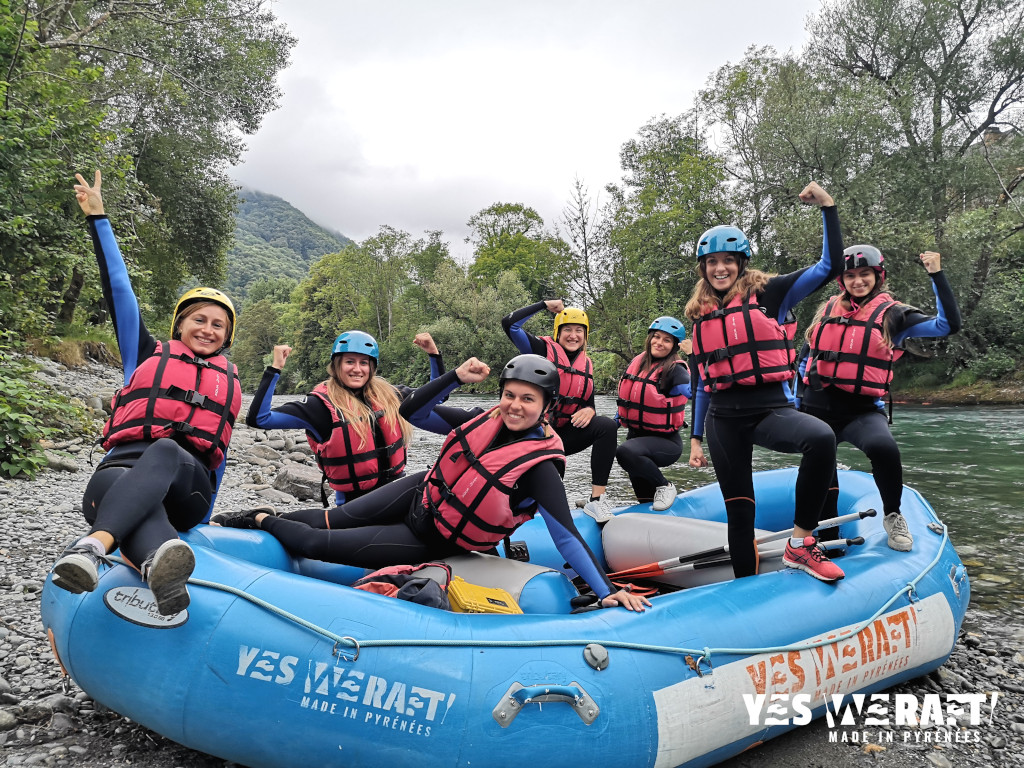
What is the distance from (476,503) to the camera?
9.16ft

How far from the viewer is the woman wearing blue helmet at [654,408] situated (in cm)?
470

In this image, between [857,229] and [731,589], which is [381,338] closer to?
[857,229]

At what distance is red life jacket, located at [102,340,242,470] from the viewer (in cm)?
260

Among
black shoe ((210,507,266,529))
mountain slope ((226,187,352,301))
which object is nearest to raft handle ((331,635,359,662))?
black shoe ((210,507,266,529))

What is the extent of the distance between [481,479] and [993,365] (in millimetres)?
18726

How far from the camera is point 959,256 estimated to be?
54.6 ft

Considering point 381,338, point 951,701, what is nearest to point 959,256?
point 951,701

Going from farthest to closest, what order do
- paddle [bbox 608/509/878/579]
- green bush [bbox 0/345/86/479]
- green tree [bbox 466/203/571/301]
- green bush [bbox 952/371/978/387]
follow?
green tree [bbox 466/203/571/301]
green bush [bbox 952/371/978/387]
green bush [bbox 0/345/86/479]
paddle [bbox 608/509/878/579]

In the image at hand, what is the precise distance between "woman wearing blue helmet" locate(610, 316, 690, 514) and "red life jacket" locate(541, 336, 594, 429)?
0.31 meters

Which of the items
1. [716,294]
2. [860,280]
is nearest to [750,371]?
[716,294]

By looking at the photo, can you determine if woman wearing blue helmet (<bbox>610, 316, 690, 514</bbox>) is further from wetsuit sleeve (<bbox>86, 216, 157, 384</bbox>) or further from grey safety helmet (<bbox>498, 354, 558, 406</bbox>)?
wetsuit sleeve (<bbox>86, 216, 157, 384</bbox>)

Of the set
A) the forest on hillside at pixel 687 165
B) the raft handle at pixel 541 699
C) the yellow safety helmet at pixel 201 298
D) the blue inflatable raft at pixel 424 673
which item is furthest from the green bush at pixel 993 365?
the yellow safety helmet at pixel 201 298

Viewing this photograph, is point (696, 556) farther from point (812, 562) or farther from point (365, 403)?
Result: point (365, 403)

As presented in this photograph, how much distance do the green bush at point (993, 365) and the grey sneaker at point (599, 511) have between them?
55.4 ft
